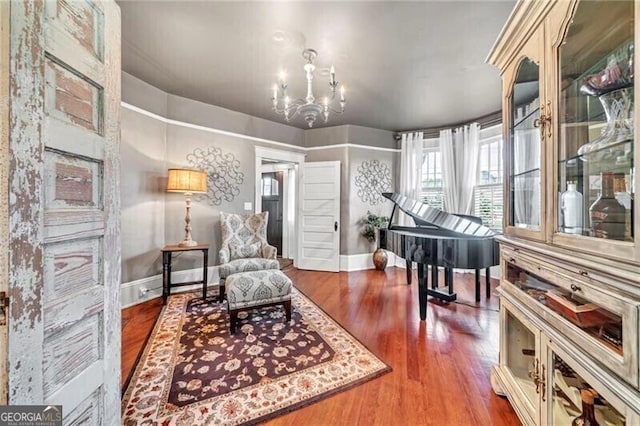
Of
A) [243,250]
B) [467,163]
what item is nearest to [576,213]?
[243,250]

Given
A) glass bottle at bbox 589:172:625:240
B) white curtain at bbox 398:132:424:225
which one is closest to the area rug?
glass bottle at bbox 589:172:625:240

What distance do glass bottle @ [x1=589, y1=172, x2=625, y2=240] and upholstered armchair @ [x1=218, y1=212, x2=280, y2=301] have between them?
284 centimetres

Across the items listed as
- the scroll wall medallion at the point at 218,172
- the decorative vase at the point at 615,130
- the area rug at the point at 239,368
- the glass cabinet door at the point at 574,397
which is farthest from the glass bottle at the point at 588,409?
the scroll wall medallion at the point at 218,172

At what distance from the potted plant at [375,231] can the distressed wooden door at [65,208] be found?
14.0ft

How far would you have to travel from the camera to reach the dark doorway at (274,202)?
637 centimetres

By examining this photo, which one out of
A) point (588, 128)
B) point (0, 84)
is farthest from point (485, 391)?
point (0, 84)

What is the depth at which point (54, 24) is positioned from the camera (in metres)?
0.73

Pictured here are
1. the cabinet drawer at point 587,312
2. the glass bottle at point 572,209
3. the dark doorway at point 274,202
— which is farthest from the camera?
the dark doorway at point 274,202

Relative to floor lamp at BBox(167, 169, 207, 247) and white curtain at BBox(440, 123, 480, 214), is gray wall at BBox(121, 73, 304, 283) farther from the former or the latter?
white curtain at BBox(440, 123, 480, 214)

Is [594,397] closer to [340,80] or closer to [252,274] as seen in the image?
[252,274]

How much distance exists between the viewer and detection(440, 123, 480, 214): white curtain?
4.37 meters

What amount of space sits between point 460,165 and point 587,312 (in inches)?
160

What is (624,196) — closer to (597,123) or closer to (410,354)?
(597,123)

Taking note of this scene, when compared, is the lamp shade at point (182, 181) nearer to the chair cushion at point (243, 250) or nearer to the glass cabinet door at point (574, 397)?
the chair cushion at point (243, 250)
